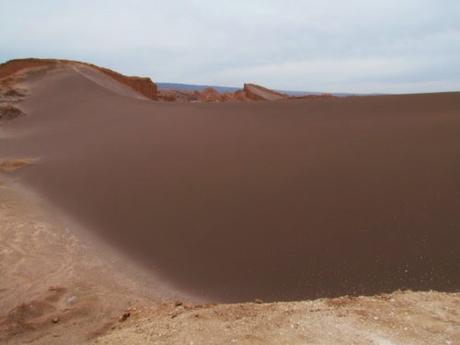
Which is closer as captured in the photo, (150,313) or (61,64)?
(150,313)

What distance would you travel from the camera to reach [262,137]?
7.03 meters

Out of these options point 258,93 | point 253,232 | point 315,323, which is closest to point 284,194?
point 253,232

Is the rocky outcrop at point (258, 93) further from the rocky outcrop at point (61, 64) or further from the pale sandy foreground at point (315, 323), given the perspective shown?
the pale sandy foreground at point (315, 323)

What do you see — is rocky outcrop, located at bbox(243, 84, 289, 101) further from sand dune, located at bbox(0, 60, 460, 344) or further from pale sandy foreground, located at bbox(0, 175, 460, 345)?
pale sandy foreground, located at bbox(0, 175, 460, 345)

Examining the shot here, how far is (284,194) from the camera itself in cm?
498

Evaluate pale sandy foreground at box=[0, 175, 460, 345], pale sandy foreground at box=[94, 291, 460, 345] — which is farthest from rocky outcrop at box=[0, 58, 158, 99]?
pale sandy foreground at box=[94, 291, 460, 345]

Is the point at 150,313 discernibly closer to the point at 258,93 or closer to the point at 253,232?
the point at 253,232

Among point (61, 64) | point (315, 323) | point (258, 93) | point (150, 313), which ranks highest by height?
point (61, 64)

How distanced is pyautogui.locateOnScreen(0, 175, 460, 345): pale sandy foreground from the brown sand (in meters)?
0.44

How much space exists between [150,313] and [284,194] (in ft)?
7.34

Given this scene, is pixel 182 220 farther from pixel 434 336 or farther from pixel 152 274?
pixel 434 336

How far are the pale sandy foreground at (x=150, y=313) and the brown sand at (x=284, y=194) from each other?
0.44 metres

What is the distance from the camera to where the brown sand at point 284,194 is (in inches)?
147

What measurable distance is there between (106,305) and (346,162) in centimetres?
315
